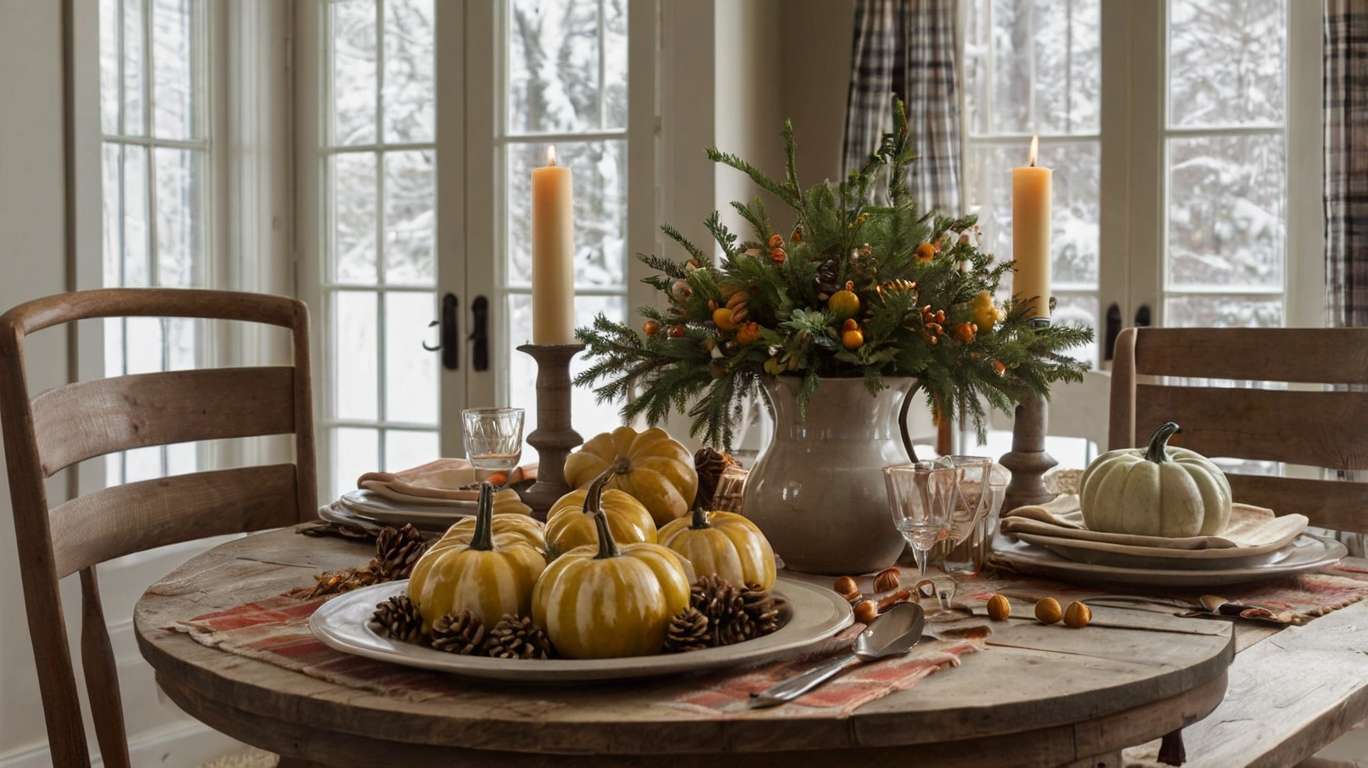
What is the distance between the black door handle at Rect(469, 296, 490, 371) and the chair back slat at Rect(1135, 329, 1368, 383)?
2.17 m

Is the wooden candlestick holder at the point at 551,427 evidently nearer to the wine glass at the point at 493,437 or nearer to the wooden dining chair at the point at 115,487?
the wine glass at the point at 493,437

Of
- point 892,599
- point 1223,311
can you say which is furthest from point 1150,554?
point 1223,311

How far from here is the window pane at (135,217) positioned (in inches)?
131

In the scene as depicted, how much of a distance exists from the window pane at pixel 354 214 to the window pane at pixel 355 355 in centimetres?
7

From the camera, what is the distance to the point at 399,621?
3.18 feet

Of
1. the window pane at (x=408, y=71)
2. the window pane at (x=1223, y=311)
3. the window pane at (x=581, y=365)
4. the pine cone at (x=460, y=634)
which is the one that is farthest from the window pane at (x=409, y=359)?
the pine cone at (x=460, y=634)

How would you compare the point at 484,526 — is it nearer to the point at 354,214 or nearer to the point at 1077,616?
the point at 1077,616

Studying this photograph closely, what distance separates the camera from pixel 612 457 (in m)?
1.45

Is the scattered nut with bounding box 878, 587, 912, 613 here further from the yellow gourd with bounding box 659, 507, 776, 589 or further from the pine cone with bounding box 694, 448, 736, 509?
the pine cone with bounding box 694, 448, 736, 509

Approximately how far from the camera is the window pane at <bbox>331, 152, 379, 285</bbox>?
12.9ft

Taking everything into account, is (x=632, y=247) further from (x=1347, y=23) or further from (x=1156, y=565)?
(x=1156, y=565)

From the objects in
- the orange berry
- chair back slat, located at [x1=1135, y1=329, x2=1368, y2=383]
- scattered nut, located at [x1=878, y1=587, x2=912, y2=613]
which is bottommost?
scattered nut, located at [x1=878, y1=587, x2=912, y2=613]

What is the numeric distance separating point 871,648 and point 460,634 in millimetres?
287

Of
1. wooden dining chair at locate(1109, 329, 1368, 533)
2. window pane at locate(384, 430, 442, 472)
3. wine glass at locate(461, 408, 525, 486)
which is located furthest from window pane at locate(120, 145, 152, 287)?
wooden dining chair at locate(1109, 329, 1368, 533)
